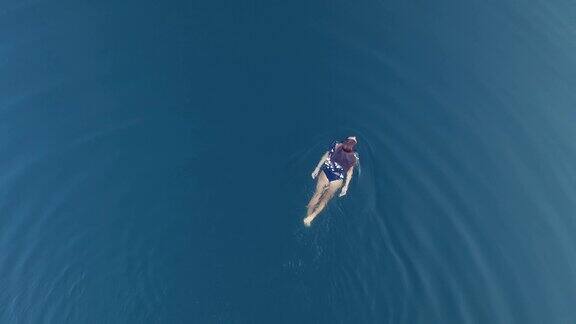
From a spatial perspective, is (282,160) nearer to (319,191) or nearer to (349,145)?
(319,191)

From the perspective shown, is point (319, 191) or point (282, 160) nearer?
point (319, 191)

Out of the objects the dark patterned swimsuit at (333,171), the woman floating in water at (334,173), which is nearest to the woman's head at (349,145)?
the woman floating in water at (334,173)

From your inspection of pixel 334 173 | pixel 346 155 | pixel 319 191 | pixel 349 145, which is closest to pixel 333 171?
pixel 334 173

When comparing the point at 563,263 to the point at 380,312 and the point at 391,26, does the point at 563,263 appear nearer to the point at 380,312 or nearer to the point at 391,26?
the point at 380,312

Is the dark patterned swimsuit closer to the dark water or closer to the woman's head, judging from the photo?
the woman's head

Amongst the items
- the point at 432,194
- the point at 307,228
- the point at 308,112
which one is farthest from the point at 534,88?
the point at 307,228

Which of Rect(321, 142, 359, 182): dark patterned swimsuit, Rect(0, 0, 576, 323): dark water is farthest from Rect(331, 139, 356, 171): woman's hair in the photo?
Rect(0, 0, 576, 323): dark water
